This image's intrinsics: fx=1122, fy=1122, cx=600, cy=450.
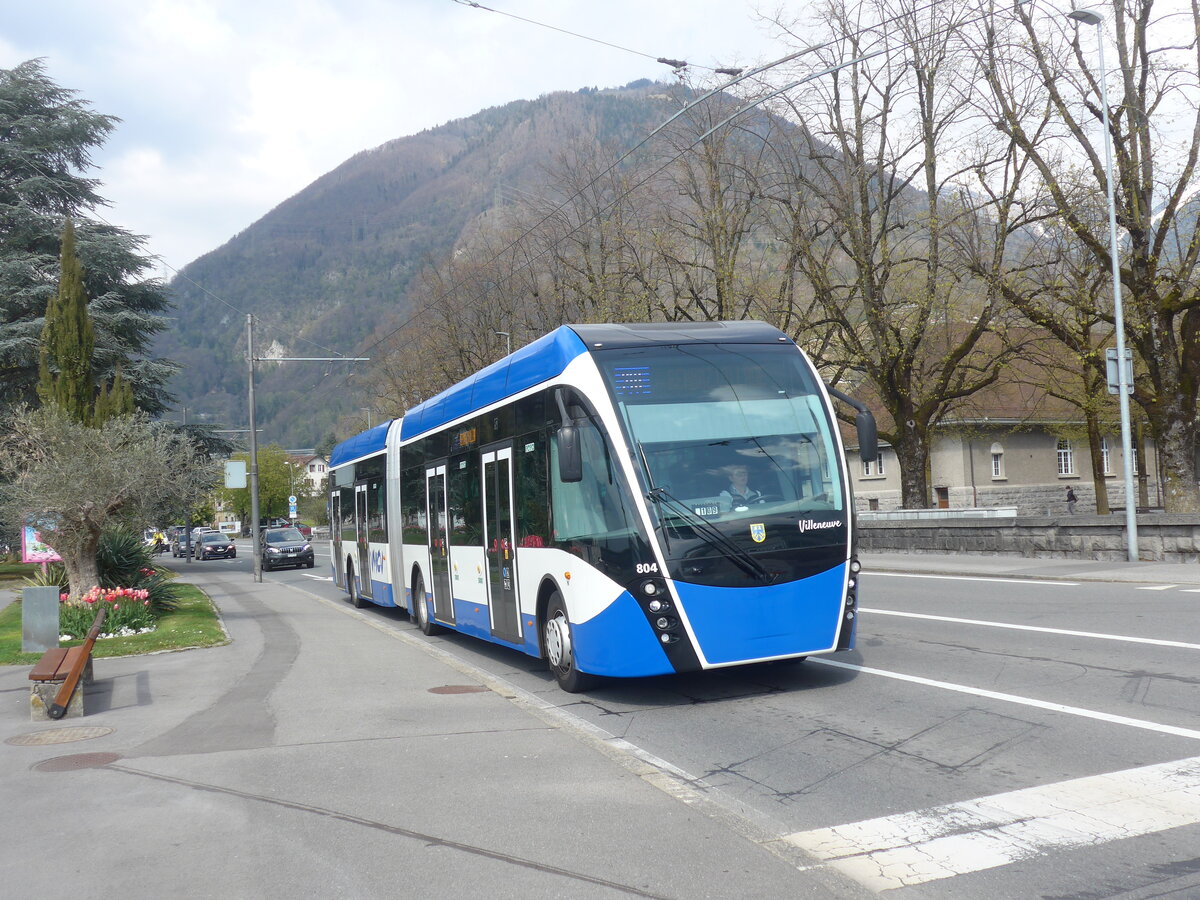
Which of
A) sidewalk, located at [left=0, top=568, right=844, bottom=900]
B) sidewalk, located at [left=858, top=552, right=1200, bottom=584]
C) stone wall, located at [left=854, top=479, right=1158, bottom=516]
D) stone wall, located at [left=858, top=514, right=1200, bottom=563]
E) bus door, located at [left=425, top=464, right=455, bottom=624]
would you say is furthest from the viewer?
stone wall, located at [left=854, top=479, right=1158, bottom=516]

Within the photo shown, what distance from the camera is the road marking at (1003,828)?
5.02 meters

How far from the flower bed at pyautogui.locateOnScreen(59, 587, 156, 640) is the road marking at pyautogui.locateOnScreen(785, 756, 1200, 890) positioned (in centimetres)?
1332

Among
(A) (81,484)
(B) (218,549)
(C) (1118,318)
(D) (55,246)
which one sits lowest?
(B) (218,549)

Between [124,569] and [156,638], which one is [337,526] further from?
[156,638]

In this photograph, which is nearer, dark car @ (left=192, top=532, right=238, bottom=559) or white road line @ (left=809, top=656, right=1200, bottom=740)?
white road line @ (left=809, top=656, right=1200, bottom=740)

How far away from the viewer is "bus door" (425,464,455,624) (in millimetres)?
14602

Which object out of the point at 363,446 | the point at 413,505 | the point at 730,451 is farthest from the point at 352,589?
the point at 730,451

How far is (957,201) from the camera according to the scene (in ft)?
97.8

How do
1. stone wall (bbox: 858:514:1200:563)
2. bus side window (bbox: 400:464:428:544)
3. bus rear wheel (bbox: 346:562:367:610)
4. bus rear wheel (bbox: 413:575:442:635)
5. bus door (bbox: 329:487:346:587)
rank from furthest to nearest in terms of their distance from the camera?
bus door (bbox: 329:487:346:587) < bus rear wheel (bbox: 346:562:367:610) < stone wall (bbox: 858:514:1200:563) < bus rear wheel (bbox: 413:575:442:635) < bus side window (bbox: 400:464:428:544)

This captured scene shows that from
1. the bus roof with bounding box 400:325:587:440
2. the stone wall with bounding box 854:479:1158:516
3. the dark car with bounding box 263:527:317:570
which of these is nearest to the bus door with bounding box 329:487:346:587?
the bus roof with bounding box 400:325:587:440

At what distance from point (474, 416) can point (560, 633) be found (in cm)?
373

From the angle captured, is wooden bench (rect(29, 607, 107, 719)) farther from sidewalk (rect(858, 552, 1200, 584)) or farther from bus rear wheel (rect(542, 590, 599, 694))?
sidewalk (rect(858, 552, 1200, 584))

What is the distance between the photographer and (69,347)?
22438 mm

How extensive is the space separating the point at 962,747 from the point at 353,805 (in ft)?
12.5
